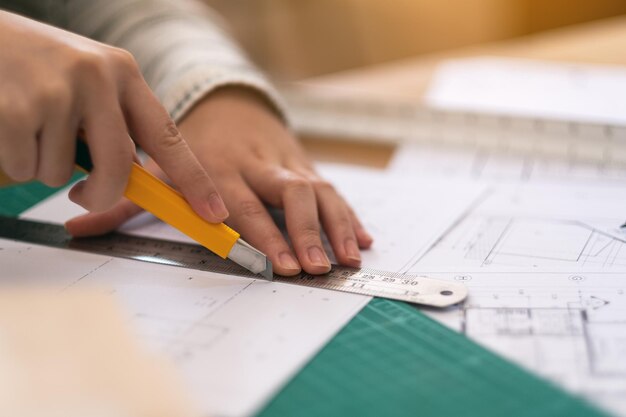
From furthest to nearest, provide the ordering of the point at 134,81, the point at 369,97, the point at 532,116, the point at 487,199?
the point at 369,97
the point at 532,116
the point at 487,199
the point at 134,81

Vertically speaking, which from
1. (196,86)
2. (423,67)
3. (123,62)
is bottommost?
(423,67)

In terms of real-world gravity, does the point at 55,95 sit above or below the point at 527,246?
above

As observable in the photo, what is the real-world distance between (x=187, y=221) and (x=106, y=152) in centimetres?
10

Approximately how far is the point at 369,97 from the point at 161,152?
677 mm

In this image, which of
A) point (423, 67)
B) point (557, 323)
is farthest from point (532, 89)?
point (557, 323)

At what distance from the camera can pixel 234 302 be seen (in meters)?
0.62

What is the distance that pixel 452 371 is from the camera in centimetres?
51

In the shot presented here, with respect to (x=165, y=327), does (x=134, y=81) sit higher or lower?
higher

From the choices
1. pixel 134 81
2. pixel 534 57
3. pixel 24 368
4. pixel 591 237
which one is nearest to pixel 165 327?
pixel 24 368

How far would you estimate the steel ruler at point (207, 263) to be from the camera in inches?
24.6

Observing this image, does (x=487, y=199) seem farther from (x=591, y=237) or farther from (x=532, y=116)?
(x=532, y=116)

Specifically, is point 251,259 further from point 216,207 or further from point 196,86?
point 196,86

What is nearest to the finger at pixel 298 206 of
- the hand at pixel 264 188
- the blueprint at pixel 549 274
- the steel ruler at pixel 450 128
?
the hand at pixel 264 188

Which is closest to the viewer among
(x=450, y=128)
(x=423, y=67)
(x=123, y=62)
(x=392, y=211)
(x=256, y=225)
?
(x=123, y=62)
